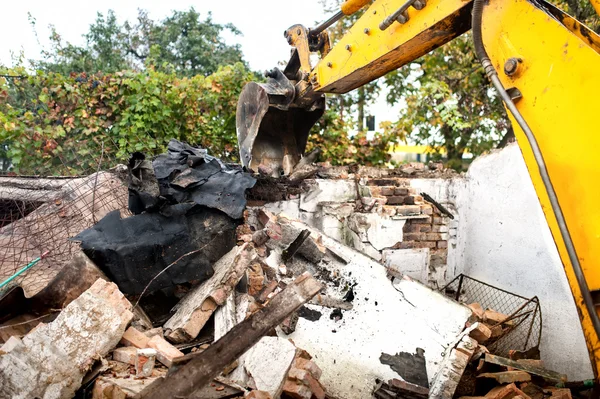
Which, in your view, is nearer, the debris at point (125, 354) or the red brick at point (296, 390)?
the red brick at point (296, 390)

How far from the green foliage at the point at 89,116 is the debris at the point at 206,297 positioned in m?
3.50

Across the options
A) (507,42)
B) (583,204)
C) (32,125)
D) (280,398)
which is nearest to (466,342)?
(280,398)

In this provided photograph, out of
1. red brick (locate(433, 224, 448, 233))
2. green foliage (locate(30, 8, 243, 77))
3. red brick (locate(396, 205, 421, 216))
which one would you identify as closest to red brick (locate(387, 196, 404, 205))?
red brick (locate(396, 205, 421, 216))

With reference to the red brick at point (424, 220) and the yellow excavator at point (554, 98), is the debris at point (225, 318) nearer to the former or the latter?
the yellow excavator at point (554, 98)

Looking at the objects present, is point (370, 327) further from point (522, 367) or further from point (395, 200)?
point (395, 200)

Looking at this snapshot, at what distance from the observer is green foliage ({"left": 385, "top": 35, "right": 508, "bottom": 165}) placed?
8.76 meters

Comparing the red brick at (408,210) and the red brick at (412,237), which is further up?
the red brick at (408,210)

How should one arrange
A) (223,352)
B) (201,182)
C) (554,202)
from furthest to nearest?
(201,182)
(223,352)
(554,202)

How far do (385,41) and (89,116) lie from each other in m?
4.97

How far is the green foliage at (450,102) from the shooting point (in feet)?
28.7

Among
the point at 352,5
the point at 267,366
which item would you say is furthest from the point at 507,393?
the point at 352,5

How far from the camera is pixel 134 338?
121 inches

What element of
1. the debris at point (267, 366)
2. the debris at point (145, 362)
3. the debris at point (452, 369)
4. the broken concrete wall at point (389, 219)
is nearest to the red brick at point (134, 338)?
the debris at point (145, 362)

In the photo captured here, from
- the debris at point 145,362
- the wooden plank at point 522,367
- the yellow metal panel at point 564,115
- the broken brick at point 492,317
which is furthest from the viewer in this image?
the broken brick at point 492,317
